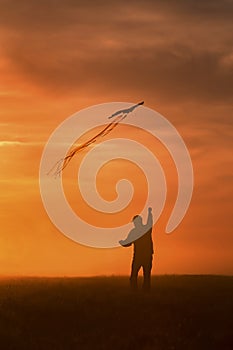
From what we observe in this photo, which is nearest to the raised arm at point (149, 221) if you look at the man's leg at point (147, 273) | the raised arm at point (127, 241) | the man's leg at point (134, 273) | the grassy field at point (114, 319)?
the raised arm at point (127, 241)

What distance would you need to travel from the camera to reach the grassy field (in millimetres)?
30859

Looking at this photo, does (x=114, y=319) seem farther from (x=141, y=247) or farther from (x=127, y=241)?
(x=127, y=241)

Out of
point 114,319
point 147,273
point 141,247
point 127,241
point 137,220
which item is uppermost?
point 137,220

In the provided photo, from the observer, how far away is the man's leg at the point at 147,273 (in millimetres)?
41459

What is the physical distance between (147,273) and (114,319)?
8.54 meters

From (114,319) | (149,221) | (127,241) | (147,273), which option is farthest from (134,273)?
(114,319)

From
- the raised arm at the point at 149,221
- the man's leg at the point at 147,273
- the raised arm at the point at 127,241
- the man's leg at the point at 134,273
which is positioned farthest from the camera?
the man's leg at the point at 134,273

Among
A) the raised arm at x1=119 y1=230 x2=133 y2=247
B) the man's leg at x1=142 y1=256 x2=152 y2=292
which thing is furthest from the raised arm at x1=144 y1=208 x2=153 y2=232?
the man's leg at x1=142 y1=256 x2=152 y2=292

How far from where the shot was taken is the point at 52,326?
3281 centimetres

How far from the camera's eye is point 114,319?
33.6 meters

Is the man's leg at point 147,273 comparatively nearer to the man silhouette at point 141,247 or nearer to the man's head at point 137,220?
the man silhouette at point 141,247

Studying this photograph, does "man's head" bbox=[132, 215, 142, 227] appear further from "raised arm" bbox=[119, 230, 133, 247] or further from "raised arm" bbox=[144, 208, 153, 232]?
"raised arm" bbox=[119, 230, 133, 247]

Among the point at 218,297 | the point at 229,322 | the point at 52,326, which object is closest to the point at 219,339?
the point at 229,322

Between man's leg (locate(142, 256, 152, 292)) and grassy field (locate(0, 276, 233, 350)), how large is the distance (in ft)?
1.82
